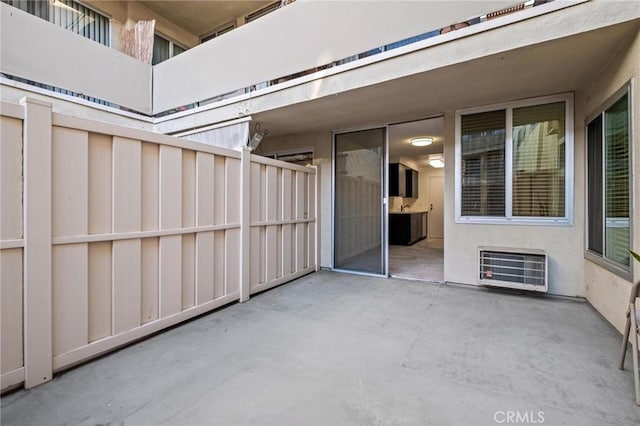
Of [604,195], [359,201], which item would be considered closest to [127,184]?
[359,201]

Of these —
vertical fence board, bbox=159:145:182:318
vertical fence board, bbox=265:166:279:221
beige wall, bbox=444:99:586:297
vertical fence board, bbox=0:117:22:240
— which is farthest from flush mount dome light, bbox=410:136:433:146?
vertical fence board, bbox=0:117:22:240

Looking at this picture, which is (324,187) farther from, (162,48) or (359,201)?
(162,48)

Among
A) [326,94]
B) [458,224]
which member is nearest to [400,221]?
[458,224]

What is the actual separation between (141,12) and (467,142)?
682 centimetres

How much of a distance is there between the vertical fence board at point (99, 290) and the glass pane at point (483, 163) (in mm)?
4045

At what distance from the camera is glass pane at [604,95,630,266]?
233 cm

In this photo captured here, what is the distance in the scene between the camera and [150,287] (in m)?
2.38

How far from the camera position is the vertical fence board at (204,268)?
2803mm

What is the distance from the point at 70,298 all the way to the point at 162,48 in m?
6.41

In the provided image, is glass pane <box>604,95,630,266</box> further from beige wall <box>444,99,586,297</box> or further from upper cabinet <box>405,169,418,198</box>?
upper cabinet <box>405,169,418,198</box>

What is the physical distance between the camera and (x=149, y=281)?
2.37 metres

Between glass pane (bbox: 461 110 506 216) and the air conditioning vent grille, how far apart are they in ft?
1.84

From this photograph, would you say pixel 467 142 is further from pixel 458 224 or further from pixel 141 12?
pixel 141 12

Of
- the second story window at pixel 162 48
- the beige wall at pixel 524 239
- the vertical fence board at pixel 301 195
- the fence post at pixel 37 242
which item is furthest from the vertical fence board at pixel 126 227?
the second story window at pixel 162 48
